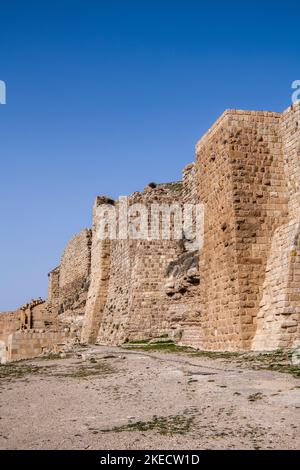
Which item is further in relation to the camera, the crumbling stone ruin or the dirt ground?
the crumbling stone ruin

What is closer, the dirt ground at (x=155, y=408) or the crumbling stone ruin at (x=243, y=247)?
the dirt ground at (x=155, y=408)

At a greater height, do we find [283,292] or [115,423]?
[283,292]

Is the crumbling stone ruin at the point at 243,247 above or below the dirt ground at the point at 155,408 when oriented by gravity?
above

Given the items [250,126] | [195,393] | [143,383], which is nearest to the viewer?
[195,393]

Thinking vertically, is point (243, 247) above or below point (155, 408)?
above

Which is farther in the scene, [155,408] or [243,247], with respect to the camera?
[243,247]

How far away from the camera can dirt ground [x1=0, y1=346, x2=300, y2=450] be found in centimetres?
468

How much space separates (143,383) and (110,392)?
772mm

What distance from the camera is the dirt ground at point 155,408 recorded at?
4676 millimetres

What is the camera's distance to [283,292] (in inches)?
449

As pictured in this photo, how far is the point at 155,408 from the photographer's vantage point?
6.10 meters

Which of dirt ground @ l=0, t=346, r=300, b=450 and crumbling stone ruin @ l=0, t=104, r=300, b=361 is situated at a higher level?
crumbling stone ruin @ l=0, t=104, r=300, b=361

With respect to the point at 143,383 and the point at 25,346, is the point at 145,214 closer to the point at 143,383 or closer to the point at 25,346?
the point at 25,346
